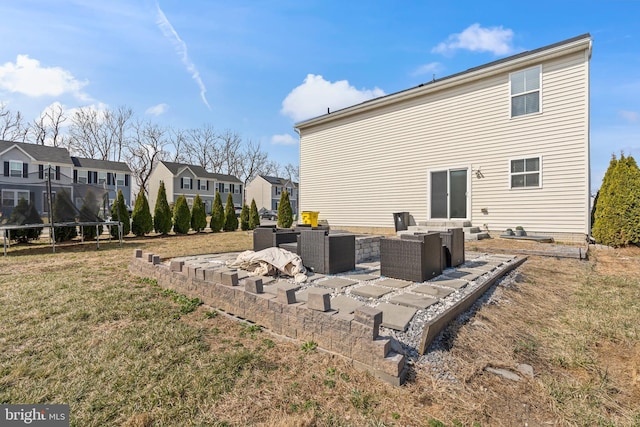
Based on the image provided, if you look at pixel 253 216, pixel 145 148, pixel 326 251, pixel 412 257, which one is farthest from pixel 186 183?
pixel 412 257

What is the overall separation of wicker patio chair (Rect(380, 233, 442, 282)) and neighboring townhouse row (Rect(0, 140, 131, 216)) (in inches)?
333

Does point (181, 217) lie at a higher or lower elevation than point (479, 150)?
lower

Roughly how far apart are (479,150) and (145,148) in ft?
106

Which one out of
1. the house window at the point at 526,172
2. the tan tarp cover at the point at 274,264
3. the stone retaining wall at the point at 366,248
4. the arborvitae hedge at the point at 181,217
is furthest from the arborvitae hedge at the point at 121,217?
the house window at the point at 526,172

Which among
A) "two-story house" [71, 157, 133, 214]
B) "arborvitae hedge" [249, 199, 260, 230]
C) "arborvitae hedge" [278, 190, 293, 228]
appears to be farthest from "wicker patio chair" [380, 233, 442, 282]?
"two-story house" [71, 157, 133, 214]

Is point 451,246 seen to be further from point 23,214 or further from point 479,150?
point 23,214

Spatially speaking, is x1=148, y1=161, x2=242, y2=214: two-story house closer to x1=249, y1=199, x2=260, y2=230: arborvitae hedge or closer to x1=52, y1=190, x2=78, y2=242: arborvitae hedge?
x1=249, y1=199, x2=260, y2=230: arborvitae hedge

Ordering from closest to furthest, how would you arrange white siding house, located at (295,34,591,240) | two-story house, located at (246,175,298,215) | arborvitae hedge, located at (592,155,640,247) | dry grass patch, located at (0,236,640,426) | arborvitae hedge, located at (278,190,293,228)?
dry grass patch, located at (0,236,640,426) → arborvitae hedge, located at (592,155,640,247) → white siding house, located at (295,34,591,240) → arborvitae hedge, located at (278,190,293,228) → two-story house, located at (246,175,298,215)

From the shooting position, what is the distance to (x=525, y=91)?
8047 millimetres

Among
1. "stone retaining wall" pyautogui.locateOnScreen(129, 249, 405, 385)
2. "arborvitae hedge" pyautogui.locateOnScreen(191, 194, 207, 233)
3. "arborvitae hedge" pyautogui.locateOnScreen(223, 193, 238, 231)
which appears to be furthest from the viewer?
"arborvitae hedge" pyautogui.locateOnScreen(223, 193, 238, 231)

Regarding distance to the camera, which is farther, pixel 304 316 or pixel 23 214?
Answer: pixel 23 214

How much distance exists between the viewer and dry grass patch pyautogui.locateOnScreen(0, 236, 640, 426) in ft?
5.44

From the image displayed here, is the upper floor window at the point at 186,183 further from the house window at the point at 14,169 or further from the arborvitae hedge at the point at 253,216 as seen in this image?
the arborvitae hedge at the point at 253,216

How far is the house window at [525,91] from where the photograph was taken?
7.86 m
